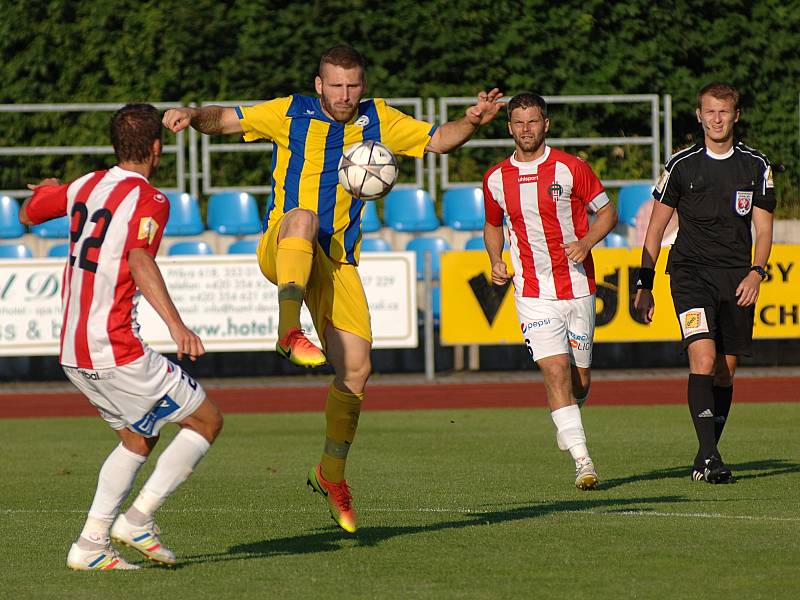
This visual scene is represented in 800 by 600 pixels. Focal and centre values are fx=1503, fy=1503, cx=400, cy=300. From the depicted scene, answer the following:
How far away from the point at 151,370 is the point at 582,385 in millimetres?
3697

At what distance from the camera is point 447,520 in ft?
23.6

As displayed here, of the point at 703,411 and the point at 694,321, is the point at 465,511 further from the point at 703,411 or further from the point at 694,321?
the point at 694,321

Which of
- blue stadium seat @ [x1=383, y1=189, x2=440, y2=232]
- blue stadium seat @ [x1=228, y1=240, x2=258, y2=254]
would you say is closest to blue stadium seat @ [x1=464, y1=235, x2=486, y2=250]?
blue stadium seat @ [x1=383, y1=189, x2=440, y2=232]

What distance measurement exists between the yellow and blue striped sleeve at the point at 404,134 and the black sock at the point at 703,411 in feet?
7.91

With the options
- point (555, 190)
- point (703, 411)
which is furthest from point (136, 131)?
point (703, 411)

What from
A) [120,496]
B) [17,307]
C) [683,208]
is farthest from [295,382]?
[120,496]

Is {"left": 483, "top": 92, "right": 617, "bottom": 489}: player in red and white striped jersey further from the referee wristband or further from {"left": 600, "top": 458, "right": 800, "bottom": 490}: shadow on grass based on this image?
{"left": 600, "top": 458, "right": 800, "bottom": 490}: shadow on grass

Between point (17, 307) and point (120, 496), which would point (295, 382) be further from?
point (120, 496)

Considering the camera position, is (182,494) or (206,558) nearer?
(206,558)

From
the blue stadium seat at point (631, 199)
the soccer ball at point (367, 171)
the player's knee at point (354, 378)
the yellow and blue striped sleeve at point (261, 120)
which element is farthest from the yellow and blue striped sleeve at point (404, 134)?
the blue stadium seat at point (631, 199)

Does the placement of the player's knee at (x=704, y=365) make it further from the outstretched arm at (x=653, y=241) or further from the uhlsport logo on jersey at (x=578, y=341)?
the uhlsport logo on jersey at (x=578, y=341)

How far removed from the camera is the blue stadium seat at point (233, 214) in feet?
60.6

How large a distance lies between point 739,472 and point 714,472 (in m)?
0.62

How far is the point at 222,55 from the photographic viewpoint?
23.2 m
